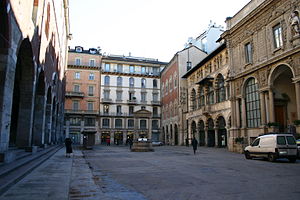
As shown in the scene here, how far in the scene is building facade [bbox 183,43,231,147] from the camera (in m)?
31.9

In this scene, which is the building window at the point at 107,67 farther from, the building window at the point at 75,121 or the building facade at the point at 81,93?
the building window at the point at 75,121

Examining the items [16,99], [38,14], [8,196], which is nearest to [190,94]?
[16,99]

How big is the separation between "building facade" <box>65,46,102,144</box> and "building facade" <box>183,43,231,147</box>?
24.8m

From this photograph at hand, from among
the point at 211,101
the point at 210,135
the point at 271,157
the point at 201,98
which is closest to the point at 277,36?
the point at 271,157

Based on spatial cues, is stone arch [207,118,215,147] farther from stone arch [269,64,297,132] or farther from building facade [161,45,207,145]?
stone arch [269,64,297,132]

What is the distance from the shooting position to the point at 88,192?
6.83 metres

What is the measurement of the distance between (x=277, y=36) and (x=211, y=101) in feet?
55.2

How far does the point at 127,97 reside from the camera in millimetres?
63000

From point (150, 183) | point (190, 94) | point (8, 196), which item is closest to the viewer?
point (8, 196)

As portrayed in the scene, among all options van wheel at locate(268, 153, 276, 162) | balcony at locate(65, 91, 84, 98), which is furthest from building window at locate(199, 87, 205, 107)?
balcony at locate(65, 91, 84, 98)

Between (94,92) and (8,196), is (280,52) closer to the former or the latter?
(8,196)

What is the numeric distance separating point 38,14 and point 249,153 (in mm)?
16073

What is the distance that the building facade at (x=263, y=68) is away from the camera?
63.1 feet

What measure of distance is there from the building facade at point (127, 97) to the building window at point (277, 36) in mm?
40478
